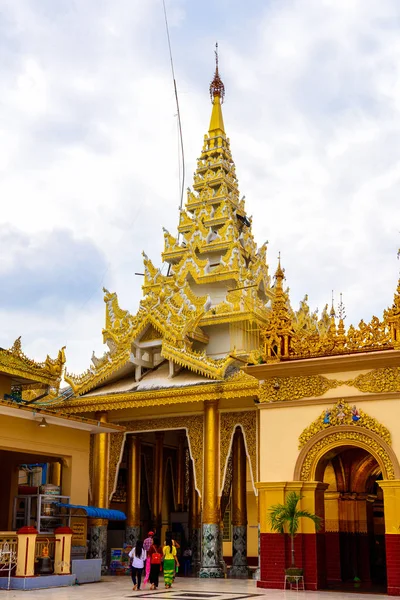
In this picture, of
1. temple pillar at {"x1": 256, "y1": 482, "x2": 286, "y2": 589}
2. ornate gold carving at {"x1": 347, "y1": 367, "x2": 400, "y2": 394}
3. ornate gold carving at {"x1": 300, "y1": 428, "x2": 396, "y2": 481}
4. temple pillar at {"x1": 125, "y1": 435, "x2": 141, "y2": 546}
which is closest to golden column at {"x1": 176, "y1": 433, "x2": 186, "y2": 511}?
temple pillar at {"x1": 125, "y1": 435, "x2": 141, "y2": 546}

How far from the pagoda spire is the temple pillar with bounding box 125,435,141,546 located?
13.3m

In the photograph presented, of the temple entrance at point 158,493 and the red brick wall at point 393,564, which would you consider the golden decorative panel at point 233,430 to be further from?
the red brick wall at point 393,564

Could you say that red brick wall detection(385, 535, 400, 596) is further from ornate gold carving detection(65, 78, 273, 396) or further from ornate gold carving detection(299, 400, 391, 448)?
ornate gold carving detection(65, 78, 273, 396)

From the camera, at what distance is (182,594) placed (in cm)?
1312

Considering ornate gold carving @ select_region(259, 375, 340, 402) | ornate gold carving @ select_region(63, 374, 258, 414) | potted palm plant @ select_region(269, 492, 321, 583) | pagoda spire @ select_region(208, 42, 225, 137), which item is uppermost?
pagoda spire @ select_region(208, 42, 225, 137)

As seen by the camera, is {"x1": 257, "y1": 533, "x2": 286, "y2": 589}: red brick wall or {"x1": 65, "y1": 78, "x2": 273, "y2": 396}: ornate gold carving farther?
{"x1": 65, "y1": 78, "x2": 273, "y2": 396}: ornate gold carving

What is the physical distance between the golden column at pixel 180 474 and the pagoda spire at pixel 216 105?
12.0 metres

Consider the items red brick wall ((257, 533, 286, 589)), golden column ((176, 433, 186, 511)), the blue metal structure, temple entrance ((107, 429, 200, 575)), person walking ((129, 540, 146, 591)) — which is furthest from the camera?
golden column ((176, 433, 186, 511))

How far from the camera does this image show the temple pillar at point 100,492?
1950cm

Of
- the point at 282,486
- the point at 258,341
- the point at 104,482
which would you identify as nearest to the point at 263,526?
the point at 282,486

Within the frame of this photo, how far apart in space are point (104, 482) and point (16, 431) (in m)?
4.68

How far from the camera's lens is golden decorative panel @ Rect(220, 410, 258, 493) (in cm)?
1812

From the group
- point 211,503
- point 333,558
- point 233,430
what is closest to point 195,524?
point 211,503

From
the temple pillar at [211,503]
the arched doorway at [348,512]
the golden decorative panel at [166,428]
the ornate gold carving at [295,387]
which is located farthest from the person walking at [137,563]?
the golden decorative panel at [166,428]
